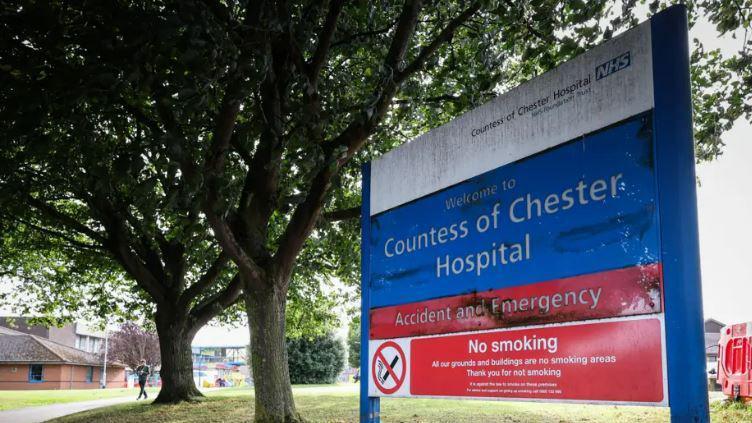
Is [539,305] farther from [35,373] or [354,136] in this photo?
[35,373]

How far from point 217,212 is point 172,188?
1.27 m

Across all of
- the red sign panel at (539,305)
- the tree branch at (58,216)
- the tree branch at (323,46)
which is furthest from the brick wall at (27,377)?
the red sign panel at (539,305)

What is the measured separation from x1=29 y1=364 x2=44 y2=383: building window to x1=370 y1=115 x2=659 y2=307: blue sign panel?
60.8 meters

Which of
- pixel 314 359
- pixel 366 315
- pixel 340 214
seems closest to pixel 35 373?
pixel 314 359

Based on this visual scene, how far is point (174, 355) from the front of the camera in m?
18.4

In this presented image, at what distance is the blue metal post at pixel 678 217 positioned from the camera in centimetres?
295

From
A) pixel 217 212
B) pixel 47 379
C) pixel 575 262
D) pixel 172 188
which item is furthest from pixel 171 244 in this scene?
pixel 47 379

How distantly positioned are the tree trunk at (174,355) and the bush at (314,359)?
17.4 meters

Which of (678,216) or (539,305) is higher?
(678,216)

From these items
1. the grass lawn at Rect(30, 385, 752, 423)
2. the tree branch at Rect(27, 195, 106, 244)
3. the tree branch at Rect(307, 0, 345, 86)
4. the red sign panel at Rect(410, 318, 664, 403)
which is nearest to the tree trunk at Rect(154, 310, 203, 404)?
the grass lawn at Rect(30, 385, 752, 423)

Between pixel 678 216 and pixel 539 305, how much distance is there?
0.95 metres

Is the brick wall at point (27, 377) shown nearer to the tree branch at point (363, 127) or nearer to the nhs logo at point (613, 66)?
the tree branch at point (363, 127)

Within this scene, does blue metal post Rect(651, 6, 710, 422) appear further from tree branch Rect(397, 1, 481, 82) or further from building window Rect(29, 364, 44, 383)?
building window Rect(29, 364, 44, 383)

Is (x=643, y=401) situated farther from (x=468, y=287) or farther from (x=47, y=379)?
(x=47, y=379)
